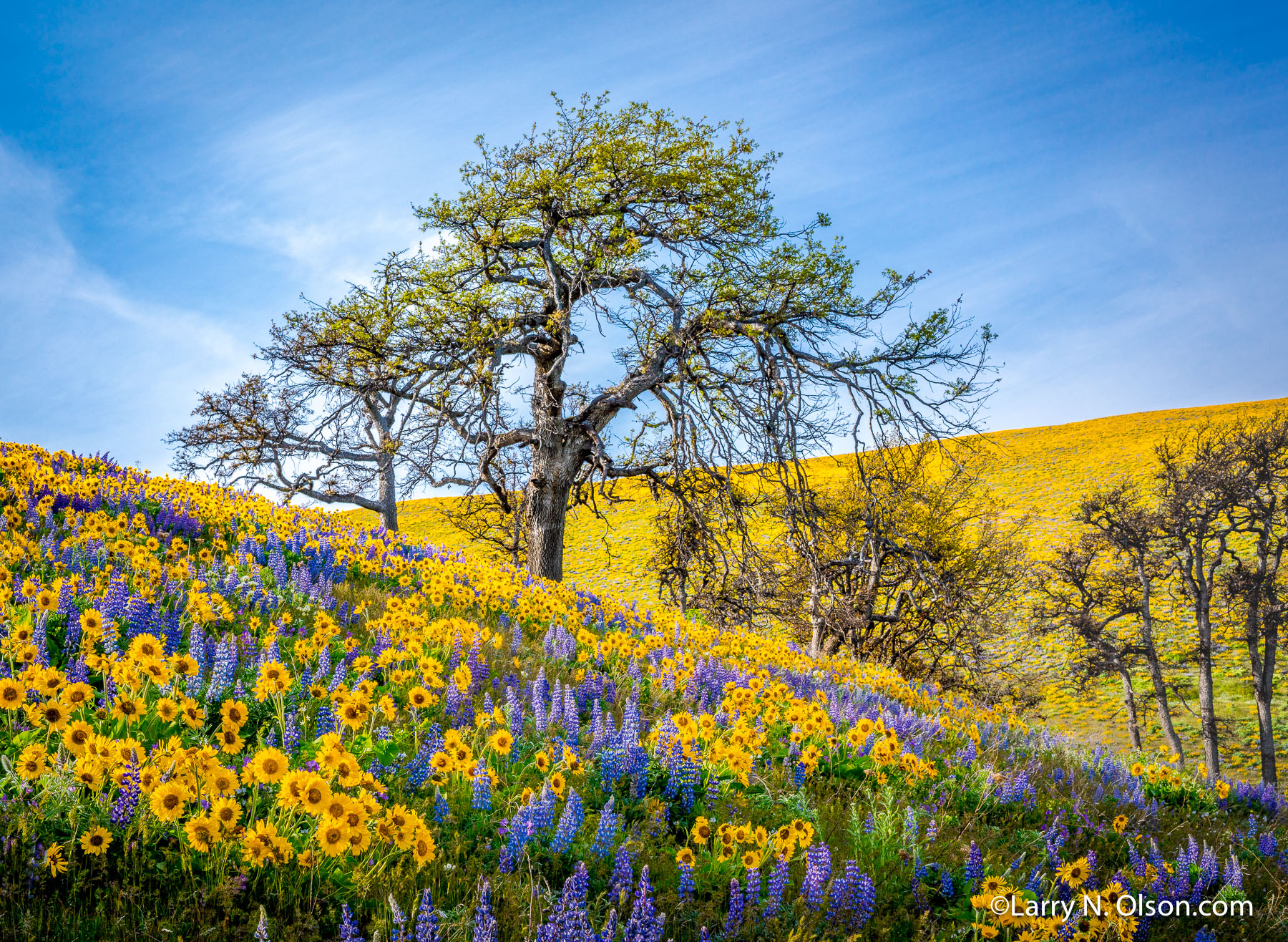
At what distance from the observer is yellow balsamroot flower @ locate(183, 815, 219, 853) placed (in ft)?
6.79

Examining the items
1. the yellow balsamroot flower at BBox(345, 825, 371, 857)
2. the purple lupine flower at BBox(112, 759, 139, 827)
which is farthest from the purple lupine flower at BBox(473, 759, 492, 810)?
the purple lupine flower at BBox(112, 759, 139, 827)

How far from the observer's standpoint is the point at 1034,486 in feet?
161

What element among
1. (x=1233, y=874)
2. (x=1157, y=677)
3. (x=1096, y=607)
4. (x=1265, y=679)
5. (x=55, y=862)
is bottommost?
(x=1157, y=677)

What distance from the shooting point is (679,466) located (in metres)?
13.2

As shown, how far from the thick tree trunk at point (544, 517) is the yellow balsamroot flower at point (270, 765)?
1221 centimetres

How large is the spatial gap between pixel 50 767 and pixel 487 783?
1651mm

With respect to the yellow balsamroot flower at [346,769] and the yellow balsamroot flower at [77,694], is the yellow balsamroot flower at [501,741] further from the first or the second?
the yellow balsamroot flower at [77,694]

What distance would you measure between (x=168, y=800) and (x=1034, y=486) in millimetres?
55753

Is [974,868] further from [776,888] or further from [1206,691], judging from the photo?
[1206,691]

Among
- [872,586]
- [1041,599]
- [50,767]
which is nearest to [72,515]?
[50,767]

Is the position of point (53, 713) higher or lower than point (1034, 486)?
lower

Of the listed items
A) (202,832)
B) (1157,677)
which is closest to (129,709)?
(202,832)

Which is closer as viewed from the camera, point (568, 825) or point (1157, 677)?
point (568, 825)

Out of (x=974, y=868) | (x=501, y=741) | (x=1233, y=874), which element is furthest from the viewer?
(x=1233, y=874)
